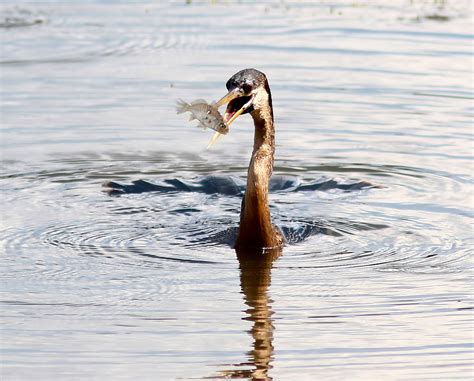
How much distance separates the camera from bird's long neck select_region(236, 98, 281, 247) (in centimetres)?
912

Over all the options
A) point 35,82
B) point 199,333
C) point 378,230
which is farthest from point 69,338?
point 35,82

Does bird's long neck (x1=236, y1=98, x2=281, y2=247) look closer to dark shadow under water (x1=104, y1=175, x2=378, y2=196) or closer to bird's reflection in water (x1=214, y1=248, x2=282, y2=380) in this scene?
bird's reflection in water (x1=214, y1=248, x2=282, y2=380)

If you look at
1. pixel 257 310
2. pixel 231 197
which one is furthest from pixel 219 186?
pixel 257 310

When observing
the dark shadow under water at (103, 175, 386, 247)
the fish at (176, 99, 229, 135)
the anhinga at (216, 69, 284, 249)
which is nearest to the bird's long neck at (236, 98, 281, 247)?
the anhinga at (216, 69, 284, 249)

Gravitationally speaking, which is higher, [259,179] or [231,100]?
[231,100]

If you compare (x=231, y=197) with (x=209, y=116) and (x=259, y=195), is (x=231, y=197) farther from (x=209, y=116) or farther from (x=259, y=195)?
(x=209, y=116)

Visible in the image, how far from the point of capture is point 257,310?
7.82 meters

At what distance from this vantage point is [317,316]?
24.9 feet

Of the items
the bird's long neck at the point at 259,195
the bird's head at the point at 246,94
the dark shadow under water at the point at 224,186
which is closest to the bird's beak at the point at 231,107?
the bird's head at the point at 246,94

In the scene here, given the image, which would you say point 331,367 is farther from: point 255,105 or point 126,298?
point 255,105

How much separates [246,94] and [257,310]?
5.45 feet

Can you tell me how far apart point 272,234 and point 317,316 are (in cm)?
177

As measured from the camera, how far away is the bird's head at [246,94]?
873 centimetres

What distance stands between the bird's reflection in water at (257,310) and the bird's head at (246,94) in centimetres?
98
